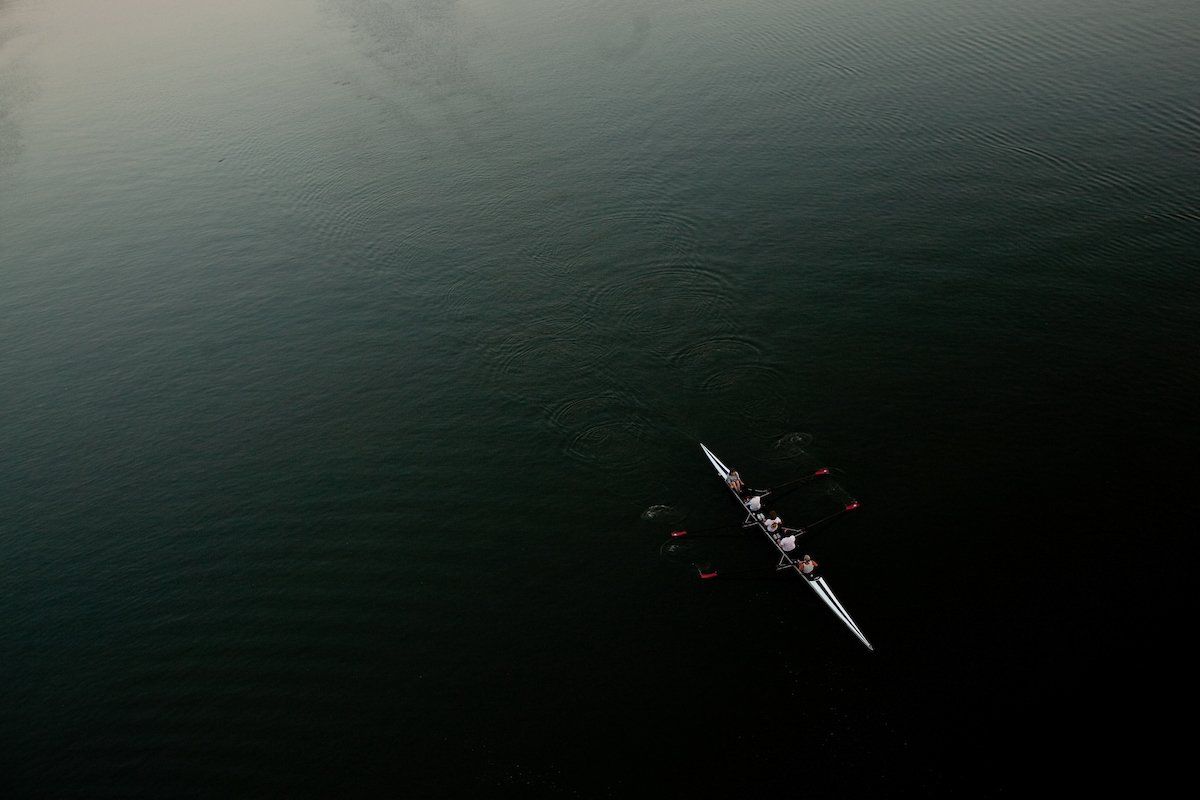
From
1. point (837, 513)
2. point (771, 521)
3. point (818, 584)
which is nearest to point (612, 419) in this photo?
point (771, 521)

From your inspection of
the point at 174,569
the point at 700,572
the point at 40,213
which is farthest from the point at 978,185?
the point at 40,213

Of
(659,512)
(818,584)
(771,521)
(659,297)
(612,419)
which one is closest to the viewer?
(818,584)

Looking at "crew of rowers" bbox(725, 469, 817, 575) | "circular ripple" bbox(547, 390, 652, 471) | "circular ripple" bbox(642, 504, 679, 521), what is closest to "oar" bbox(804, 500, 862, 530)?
"crew of rowers" bbox(725, 469, 817, 575)

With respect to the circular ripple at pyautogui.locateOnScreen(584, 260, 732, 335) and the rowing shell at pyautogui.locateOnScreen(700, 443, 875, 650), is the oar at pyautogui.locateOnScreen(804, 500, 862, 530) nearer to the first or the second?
the rowing shell at pyautogui.locateOnScreen(700, 443, 875, 650)

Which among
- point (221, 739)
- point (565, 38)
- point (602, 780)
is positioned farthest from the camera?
point (565, 38)

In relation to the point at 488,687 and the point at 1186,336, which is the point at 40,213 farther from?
the point at 1186,336

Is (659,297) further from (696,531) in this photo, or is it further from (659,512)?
(696,531)

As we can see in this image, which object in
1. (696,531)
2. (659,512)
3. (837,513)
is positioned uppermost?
(659,512)
